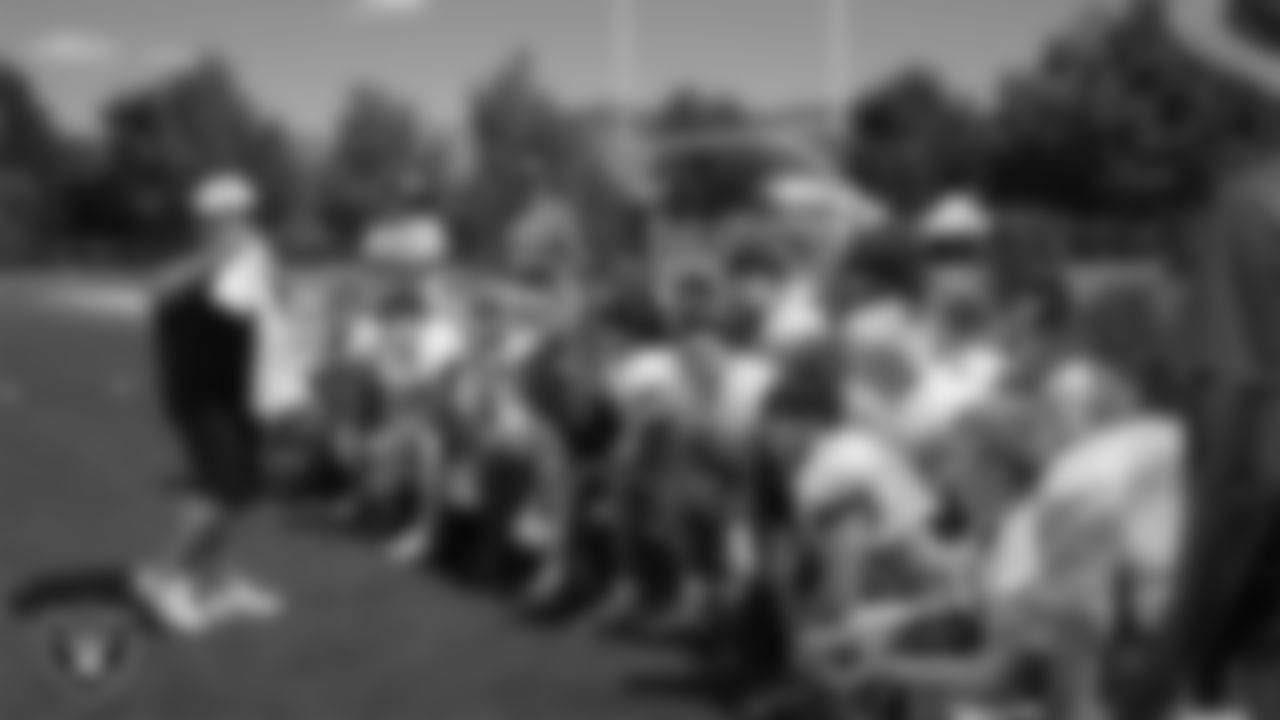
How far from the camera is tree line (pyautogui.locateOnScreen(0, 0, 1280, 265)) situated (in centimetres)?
199

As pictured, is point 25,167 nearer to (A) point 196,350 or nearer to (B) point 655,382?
(A) point 196,350

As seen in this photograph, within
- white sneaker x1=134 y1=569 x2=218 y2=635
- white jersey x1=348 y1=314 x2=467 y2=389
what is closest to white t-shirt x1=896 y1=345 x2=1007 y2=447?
white jersey x1=348 y1=314 x2=467 y2=389

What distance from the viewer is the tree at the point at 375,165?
225 cm

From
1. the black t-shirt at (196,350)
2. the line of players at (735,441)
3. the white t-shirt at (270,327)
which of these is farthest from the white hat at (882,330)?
the black t-shirt at (196,350)

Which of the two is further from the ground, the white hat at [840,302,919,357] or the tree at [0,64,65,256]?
the white hat at [840,302,919,357]

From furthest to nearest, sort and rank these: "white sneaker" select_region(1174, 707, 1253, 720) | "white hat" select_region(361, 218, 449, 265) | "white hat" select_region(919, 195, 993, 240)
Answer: "white hat" select_region(361, 218, 449, 265), "white hat" select_region(919, 195, 993, 240), "white sneaker" select_region(1174, 707, 1253, 720)

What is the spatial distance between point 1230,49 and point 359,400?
5.97 ft

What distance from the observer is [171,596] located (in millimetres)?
2426

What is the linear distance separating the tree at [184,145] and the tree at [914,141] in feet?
2.17

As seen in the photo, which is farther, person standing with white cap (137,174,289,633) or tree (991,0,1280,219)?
person standing with white cap (137,174,289,633)

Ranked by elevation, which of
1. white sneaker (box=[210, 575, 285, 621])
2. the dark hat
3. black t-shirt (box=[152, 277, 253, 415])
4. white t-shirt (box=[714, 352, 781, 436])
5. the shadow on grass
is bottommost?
the dark hat

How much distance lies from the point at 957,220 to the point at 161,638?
1.10 metres

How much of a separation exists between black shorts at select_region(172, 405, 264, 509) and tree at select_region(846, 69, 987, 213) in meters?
0.81

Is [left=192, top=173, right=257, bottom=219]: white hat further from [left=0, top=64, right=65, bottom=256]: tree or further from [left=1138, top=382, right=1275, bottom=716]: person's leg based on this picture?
[left=1138, top=382, right=1275, bottom=716]: person's leg
